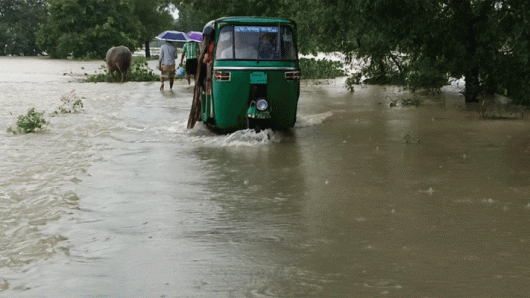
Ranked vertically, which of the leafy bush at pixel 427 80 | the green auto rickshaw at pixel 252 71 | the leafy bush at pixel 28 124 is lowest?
the leafy bush at pixel 28 124

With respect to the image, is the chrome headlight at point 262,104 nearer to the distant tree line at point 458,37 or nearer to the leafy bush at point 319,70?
the distant tree line at point 458,37

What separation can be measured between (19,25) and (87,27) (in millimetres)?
16889

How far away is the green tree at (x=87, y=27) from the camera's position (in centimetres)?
6738

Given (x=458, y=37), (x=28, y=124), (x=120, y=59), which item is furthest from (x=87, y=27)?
(x=28, y=124)

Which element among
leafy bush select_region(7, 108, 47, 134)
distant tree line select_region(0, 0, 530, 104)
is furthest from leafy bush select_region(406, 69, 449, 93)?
leafy bush select_region(7, 108, 47, 134)

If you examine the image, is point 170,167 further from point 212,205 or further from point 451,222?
point 451,222

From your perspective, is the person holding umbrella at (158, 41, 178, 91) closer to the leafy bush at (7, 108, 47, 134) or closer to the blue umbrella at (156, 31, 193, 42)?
the blue umbrella at (156, 31, 193, 42)

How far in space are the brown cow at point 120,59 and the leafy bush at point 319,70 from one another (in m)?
9.58

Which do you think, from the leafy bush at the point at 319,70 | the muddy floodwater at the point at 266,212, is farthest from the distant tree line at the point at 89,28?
the muddy floodwater at the point at 266,212

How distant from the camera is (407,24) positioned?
1998cm

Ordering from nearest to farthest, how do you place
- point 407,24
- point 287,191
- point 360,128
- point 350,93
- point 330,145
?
point 287,191
point 330,145
point 360,128
point 407,24
point 350,93

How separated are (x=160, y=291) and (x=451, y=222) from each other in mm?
3146

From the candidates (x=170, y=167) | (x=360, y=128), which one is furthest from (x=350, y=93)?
(x=170, y=167)

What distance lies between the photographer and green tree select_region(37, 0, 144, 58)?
6738 centimetres
